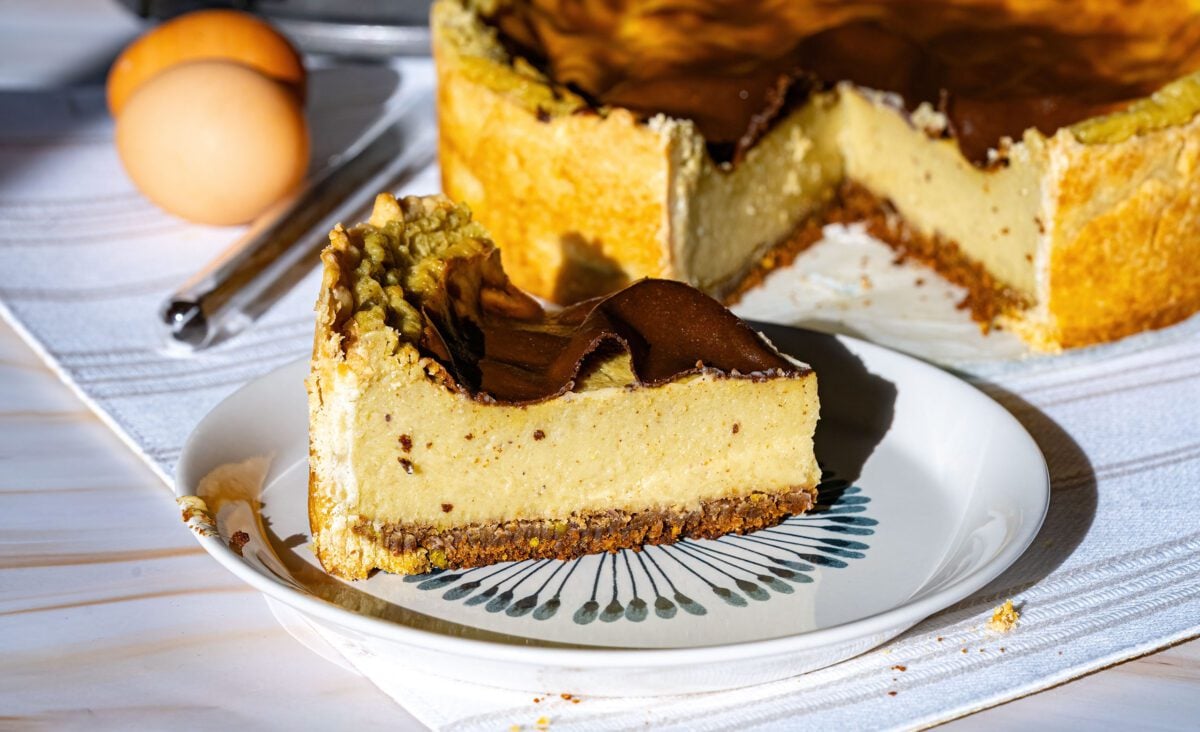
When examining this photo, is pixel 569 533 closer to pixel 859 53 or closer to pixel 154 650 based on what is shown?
pixel 154 650

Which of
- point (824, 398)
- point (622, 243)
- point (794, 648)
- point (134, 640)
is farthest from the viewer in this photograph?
point (622, 243)

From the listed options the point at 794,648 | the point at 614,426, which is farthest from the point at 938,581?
the point at 614,426

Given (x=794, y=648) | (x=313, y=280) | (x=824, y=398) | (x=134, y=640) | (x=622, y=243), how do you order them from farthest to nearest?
(x=313, y=280) < (x=622, y=243) < (x=824, y=398) < (x=134, y=640) < (x=794, y=648)

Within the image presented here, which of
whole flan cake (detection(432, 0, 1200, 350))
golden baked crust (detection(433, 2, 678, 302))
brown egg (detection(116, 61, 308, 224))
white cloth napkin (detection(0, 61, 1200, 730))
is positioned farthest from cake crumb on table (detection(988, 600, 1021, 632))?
brown egg (detection(116, 61, 308, 224))

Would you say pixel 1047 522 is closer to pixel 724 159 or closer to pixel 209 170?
pixel 724 159

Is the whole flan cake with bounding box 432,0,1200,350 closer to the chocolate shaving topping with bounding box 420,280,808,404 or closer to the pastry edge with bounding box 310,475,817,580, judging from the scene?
the chocolate shaving topping with bounding box 420,280,808,404

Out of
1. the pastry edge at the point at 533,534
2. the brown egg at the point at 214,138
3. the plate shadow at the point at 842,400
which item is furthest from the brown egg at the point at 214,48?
the pastry edge at the point at 533,534

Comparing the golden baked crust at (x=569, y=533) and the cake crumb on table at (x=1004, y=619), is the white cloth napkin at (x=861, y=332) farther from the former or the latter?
the golden baked crust at (x=569, y=533)
